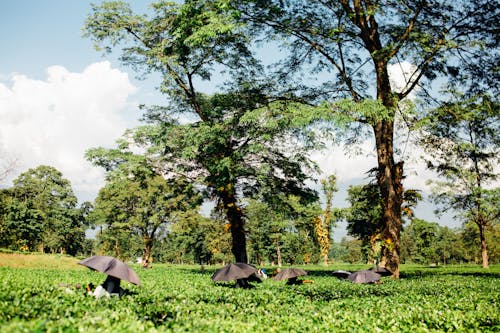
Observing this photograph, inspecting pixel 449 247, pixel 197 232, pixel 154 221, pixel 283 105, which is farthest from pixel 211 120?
pixel 449 247

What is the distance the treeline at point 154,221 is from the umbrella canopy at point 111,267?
10.8 metres

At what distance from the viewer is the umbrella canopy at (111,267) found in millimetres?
10273

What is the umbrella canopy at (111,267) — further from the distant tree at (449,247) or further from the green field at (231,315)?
the distant tree at (449,247)

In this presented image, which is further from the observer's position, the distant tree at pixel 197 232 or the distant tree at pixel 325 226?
the distant tree at pixel 325 226

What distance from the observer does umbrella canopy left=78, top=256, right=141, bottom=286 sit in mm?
10273

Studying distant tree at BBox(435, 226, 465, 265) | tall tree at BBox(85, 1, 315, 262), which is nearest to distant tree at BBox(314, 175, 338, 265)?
tall tree at BBox(85, 1, 315, 262)

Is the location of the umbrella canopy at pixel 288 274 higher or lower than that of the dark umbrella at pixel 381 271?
lower

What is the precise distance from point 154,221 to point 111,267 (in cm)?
3206

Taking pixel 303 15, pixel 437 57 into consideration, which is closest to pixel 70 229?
pixel 303 15

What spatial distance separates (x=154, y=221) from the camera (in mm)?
41562

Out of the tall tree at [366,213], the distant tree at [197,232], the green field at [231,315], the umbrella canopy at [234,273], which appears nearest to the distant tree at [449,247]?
the tall tree at [366,213]

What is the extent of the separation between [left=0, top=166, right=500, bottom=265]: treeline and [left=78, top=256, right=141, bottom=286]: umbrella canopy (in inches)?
424

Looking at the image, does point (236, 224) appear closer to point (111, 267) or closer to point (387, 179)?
point (387, 179)

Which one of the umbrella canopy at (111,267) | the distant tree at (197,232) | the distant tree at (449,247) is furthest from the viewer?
the distant tree at (449,247)
